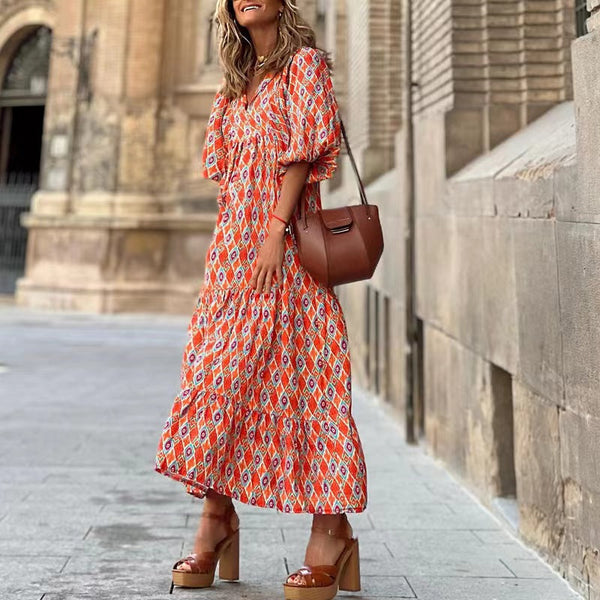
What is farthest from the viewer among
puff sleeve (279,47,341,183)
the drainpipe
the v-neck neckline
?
the drainpipe

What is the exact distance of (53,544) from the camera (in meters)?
3.19

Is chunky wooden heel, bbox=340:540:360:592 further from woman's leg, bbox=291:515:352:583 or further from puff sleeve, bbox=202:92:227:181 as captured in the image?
puff sleeve, bbox=202:92:227:181

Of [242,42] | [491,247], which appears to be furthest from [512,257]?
[242,42]

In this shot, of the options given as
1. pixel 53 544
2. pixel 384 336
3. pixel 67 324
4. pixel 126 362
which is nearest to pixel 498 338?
pixel 53 544

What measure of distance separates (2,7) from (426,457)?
18.9 metres

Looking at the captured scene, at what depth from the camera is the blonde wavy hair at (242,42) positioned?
2680 millimetres

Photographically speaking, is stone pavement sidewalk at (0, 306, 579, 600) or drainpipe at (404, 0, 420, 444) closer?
stone pavement sidewalk at (0, 306, 579, 600)

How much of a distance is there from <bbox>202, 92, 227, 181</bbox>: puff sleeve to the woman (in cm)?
7

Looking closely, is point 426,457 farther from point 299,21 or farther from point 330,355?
point 299,21

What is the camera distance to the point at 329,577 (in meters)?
2.50

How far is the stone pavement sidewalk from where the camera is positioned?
2.78m

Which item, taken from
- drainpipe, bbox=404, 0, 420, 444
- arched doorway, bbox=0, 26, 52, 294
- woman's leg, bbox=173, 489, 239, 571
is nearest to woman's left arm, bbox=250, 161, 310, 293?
woman's leg, bbox=173, 489, 239, 571

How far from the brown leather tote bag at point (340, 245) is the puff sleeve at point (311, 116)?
178 millimetres

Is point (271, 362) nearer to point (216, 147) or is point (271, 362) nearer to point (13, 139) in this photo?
point (216, 147)
